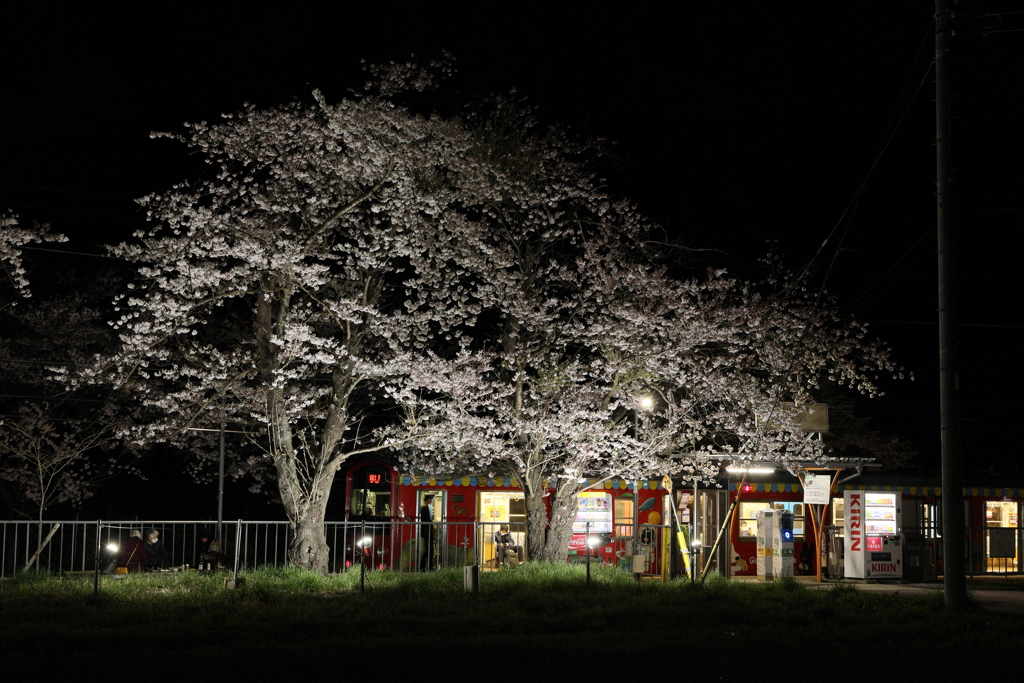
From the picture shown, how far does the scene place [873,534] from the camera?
2061cm

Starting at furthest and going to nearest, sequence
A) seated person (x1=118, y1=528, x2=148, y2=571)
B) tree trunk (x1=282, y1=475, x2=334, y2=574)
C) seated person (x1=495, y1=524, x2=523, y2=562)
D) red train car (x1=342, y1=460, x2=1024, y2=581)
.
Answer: red train car (x1=342, y1=460, x2=1024, y2=581) → seated person (x1=495, y1=524, x2=523, y2=562) → tree trunk (x1=282, y1=475, x2=334, y2=574) → seated person (x1=118, y1=528, x2=148, y2=571)

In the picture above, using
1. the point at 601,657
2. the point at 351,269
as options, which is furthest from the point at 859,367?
the point at 601,657

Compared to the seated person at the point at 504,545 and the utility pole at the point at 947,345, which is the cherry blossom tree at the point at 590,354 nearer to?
the seated person at the point at 504,545

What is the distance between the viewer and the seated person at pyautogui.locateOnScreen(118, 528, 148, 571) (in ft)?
55.0

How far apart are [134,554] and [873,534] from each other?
50.0 feet

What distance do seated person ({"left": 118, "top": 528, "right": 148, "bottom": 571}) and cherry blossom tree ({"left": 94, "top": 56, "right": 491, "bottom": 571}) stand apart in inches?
102

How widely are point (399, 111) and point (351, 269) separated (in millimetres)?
3561

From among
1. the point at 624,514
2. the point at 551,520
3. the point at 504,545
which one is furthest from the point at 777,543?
the point at 504,545

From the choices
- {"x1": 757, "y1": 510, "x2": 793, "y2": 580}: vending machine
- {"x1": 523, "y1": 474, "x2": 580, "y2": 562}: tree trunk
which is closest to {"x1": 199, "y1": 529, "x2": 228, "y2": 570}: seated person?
{"x1": 523, "y1": 474, "x2": 580, "y2": 562}: tree trunk

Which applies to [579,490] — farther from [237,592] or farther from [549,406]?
[237,592]

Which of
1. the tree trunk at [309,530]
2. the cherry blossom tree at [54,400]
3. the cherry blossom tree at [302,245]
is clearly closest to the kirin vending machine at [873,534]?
the cherry blossom tree at [302,245]

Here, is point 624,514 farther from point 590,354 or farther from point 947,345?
point 947,345

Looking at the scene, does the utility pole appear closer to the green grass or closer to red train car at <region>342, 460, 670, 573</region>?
the green grass

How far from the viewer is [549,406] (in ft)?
62.6
